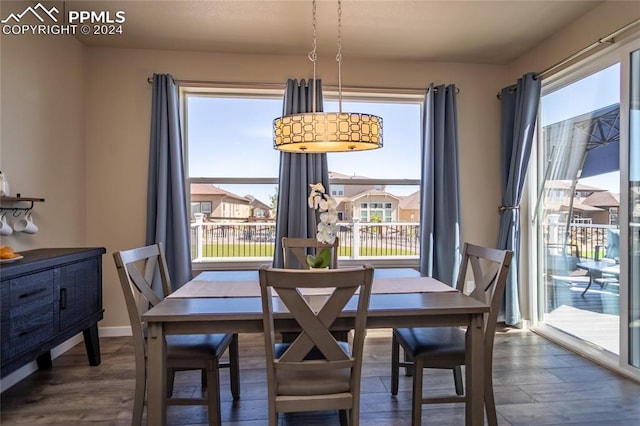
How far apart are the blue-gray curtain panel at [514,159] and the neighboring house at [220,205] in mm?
2559

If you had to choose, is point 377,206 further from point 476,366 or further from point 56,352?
point 56,352

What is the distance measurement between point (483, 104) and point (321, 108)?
174cm

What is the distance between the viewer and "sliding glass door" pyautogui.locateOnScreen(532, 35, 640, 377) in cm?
261

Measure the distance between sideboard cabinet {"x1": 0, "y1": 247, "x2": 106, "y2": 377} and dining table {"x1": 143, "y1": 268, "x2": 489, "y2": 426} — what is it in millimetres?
900

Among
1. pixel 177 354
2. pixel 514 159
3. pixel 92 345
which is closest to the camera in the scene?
pixel 177 354

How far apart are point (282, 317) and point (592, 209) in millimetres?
2786

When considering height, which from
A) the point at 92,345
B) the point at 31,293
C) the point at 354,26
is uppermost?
the point at 354,26

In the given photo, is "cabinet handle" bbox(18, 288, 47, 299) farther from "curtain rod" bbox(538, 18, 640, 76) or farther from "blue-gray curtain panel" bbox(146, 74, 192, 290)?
"curtain rod" bbox(538, 18, 640, 76)

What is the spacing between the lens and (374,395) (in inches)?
92.7

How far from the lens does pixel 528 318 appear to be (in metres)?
3.68

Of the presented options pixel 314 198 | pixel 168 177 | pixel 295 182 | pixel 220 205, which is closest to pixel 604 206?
pixel 314 198

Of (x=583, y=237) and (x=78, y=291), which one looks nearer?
(x=78, y=291)

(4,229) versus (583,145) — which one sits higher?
(583,145)

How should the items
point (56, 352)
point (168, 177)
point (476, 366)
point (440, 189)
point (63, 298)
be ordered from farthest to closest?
point (440, 189) → point (168, 177) → point (56, 352) → point (63, 298) → point (476, 366)
